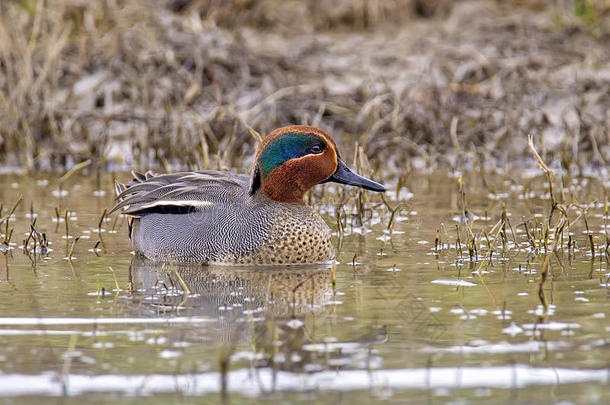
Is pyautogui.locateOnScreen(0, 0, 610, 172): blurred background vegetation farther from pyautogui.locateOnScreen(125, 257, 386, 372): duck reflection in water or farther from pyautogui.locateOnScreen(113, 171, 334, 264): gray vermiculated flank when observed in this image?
pyautogui.locateOnScreen(125, 257, 386, 372): duck reflection in water

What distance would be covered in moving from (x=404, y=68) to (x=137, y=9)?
8.88 ft

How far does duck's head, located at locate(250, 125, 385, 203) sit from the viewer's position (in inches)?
246

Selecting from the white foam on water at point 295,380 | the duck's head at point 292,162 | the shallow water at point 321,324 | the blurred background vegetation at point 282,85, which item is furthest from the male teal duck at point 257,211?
the white foam on water at point 295,380

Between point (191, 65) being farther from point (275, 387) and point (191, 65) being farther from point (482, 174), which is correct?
point (275, 387)

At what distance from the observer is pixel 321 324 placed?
472 cm

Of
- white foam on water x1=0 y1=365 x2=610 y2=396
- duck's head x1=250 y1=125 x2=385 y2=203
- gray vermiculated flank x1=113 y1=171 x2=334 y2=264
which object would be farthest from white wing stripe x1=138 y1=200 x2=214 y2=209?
white foam on water x1=0 y1=365 x2=610 y2=396

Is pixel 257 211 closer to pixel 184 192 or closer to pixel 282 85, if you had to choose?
pixel 184 192

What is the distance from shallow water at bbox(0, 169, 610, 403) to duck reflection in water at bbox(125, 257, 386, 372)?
1cm

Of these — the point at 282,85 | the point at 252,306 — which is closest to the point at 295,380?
the point at 252,306

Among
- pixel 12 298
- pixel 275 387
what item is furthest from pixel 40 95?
pixel 275 387

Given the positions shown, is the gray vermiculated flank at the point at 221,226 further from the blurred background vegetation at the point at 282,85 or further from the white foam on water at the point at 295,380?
the white foam on water at the point at 295,380

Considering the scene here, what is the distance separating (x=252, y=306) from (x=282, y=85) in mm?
5768

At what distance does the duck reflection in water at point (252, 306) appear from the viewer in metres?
4.32

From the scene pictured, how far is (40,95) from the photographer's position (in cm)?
959
